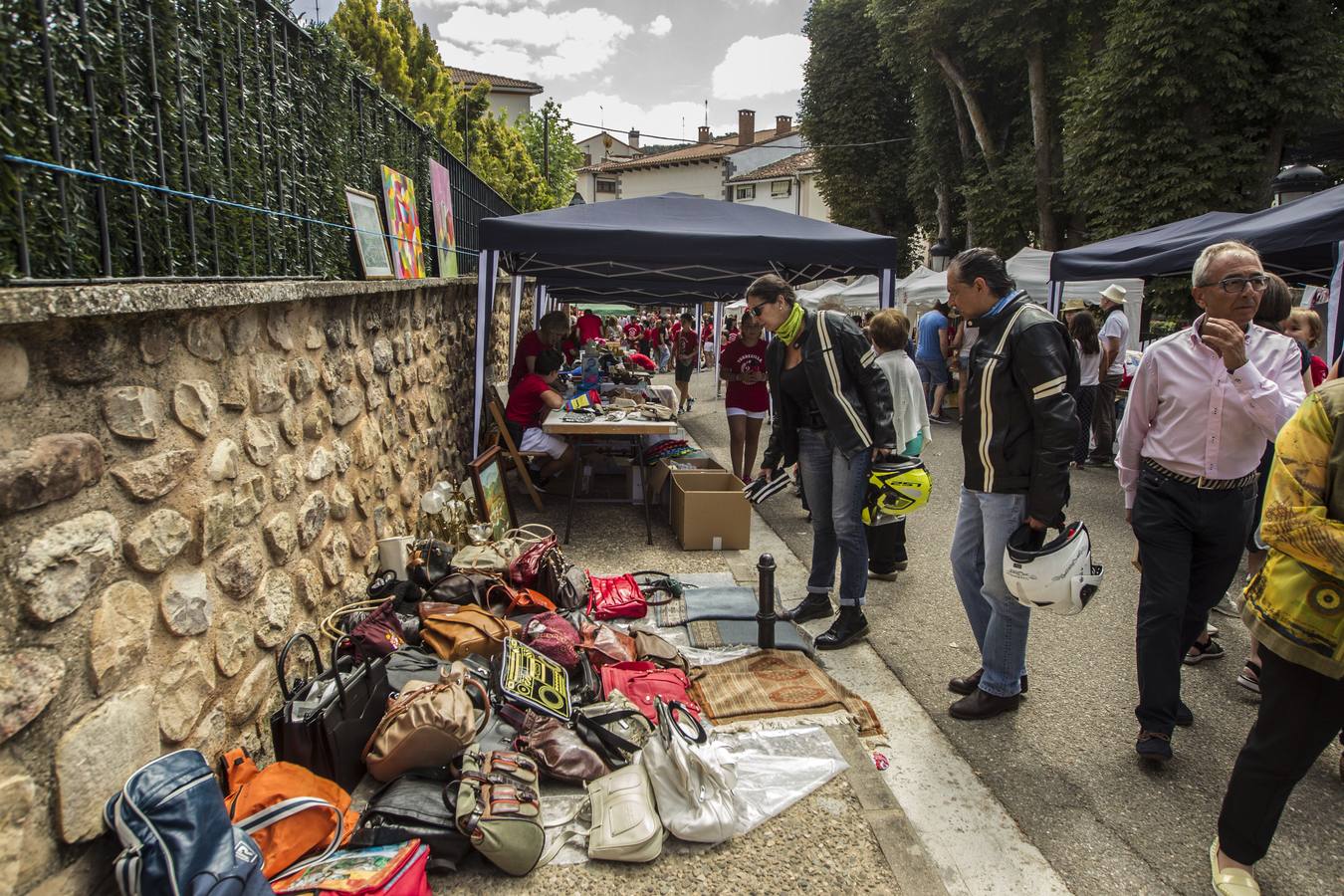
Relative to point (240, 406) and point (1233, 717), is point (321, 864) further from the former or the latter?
point (1233, 717)

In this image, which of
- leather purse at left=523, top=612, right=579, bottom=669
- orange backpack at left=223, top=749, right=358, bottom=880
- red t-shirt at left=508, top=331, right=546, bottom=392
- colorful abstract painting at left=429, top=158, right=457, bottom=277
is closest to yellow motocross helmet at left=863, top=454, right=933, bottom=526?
leather purse at left=523, top=612, right=579, bottom=669

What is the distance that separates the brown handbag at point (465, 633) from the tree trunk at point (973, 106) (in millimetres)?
22901

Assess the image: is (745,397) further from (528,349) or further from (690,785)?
(690,785)

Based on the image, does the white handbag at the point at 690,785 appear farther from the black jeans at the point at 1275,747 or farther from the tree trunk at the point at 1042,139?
the tree trunk at the point at 1042,139

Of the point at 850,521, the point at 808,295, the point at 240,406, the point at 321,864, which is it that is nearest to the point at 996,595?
the point at 850,521

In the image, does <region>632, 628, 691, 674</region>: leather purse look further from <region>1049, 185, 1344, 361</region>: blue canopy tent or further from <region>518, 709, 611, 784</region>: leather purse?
<region>1049, 185, 1344, 361</region>: blue canopy tent

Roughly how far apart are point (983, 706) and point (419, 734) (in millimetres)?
2444

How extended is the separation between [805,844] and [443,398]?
190 inches

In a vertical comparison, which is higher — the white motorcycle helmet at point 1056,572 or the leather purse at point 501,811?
the white motorcycle helmet at point 1056,572

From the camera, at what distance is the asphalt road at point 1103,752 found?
276cm

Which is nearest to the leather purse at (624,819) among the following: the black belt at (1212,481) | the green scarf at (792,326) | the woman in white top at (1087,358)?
the black belt at (1212,481)

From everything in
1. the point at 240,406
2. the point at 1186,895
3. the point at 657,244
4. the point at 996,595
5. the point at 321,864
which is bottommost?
the point at 1186,895

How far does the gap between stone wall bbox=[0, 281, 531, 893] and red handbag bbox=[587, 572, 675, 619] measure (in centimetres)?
147

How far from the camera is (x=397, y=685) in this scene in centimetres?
321
